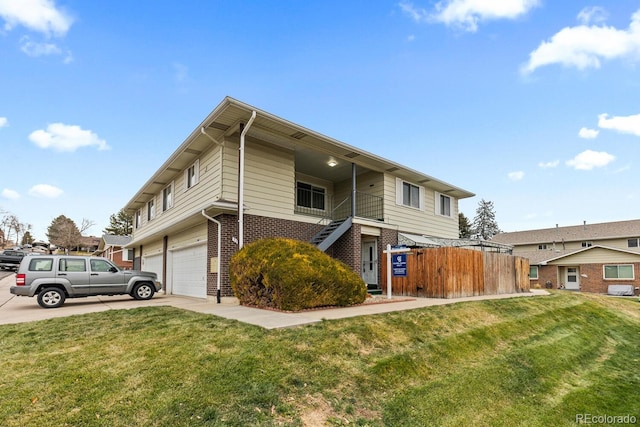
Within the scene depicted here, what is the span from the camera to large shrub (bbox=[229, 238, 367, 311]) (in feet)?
27.0

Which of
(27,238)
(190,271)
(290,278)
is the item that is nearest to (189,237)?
(190,271)

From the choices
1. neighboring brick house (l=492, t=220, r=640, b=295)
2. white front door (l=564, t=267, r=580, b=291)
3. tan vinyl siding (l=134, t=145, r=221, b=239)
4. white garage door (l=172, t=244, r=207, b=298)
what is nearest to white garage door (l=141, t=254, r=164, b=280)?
tan vinyl siding (l=134, t=145, r=221, b=239)

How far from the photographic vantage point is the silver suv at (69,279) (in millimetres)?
10078

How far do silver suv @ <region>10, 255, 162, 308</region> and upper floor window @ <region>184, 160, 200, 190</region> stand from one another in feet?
12.7

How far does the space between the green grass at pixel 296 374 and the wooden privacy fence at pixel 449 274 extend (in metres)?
3.79

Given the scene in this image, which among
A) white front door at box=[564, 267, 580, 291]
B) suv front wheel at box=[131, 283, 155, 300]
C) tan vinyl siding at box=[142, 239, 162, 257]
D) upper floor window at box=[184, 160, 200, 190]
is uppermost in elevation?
upper floor window at box=[184, 160, 200, 190]

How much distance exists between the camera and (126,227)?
5275 cm

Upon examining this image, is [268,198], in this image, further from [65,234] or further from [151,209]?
[65,234]

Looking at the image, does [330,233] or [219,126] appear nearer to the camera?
[219,126]

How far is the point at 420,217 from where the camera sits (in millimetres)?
17047

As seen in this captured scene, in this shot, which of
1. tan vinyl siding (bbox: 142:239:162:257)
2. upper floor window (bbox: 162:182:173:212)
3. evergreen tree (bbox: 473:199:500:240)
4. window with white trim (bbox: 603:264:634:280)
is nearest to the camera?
upper floor window (bbox: 162:182:173:212)

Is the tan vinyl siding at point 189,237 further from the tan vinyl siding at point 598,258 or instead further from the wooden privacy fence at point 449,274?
the tan vinyl siding at point 598,258

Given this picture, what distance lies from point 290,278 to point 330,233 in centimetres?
508

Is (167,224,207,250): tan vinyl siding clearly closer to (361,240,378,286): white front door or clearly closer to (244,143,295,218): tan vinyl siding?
(244,143,295,218): tan vinyl siding
